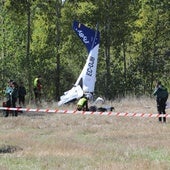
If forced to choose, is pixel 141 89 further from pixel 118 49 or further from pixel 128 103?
pixel 128 103

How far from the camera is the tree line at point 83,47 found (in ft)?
104

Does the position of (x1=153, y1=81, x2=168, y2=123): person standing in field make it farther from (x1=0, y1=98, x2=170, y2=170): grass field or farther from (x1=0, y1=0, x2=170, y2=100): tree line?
(x1=0, y1=0, x2=170, y2=100): tree line

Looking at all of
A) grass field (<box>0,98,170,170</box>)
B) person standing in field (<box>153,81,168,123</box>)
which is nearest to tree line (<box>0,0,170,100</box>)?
grass field (<box>0,98,170,170</box>)

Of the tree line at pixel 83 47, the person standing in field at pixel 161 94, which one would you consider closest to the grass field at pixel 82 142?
the person standing in field at pixel 161 94

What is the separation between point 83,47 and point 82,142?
20.6m

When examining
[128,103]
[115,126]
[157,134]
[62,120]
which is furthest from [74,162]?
[128,103]

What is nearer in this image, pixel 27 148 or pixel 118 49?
pixel 27 148

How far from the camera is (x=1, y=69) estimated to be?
112 feet

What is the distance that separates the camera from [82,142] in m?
13.9

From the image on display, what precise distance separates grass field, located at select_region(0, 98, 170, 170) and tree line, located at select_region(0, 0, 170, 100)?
35.6ft

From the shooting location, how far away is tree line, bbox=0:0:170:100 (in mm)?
31750

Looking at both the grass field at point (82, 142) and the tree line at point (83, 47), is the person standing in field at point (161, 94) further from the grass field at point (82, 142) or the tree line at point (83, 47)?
the tree line at point (83, 47)

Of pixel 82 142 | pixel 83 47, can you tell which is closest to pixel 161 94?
pixel 82 142

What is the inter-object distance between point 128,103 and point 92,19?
796 centimetres
